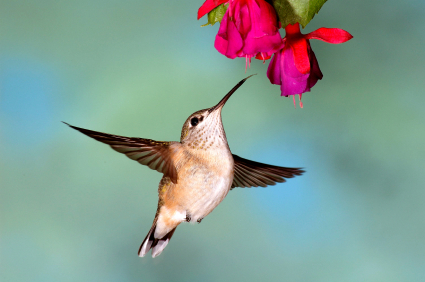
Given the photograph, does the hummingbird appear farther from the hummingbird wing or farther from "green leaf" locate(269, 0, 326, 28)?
"green leaf" locate(269, 0, 326, 28)

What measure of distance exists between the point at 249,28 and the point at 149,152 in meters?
0.24

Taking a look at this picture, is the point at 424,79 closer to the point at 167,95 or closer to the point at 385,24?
the point at 385,24

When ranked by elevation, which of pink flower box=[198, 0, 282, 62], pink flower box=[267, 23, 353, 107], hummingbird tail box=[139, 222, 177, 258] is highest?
pink flower box=[198, 0, 282, 62]

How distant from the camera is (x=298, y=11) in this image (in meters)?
0.30

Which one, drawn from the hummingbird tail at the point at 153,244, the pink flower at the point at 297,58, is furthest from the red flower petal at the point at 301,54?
the hummingbird tail at the point at 153,244

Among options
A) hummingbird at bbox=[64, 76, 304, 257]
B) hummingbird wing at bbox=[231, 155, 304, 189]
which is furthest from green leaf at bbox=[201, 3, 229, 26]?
hummingbird wing at bbox=[231, 155, 304, 189]

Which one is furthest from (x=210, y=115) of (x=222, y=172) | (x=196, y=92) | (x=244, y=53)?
(x=196, y=92)

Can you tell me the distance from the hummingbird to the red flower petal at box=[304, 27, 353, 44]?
0.46ft

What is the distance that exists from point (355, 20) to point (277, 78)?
25.7 inches

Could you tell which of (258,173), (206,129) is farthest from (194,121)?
(258,173)

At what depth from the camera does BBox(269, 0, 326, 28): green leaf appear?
29cm

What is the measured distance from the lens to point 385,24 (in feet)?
2.95

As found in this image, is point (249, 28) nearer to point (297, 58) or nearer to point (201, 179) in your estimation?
point (297, 58)

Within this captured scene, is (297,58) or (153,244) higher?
(297,58)
